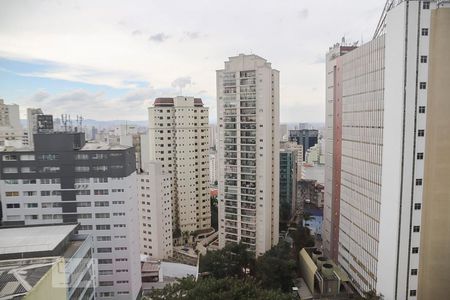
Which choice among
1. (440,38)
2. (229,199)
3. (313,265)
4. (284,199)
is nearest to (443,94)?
(440,38)

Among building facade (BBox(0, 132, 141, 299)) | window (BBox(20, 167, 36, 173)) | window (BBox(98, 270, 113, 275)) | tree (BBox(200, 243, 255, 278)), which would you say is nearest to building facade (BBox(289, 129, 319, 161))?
tree (BBox(200, 243, 255, 278))

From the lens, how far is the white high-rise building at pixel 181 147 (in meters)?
28.0

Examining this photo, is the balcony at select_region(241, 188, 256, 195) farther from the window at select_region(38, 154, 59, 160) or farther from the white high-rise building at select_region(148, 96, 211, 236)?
the window at select_region(38, 154, 59, 160)

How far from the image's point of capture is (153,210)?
75.6 ft

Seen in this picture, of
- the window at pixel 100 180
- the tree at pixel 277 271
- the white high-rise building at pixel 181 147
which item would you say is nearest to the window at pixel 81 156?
the window at pixel 100 180

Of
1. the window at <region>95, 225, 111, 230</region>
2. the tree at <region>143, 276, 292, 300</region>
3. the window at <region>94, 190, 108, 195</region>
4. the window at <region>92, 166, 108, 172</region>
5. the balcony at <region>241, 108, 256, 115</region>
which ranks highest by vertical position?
the balcony at <region>241, 108, 256, 115</region>

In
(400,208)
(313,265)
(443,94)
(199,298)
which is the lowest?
(313,265)

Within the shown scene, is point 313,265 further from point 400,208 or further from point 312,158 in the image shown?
point 312,158

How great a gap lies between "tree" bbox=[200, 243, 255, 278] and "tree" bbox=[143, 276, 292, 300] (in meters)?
5.65

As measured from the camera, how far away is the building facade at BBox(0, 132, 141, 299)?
1608 cm

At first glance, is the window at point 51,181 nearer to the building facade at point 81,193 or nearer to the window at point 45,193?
the building facade at point 81,193

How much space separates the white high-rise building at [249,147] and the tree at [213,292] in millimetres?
8766

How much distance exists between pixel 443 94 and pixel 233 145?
12.1 metres

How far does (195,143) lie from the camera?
2878 centimetres
